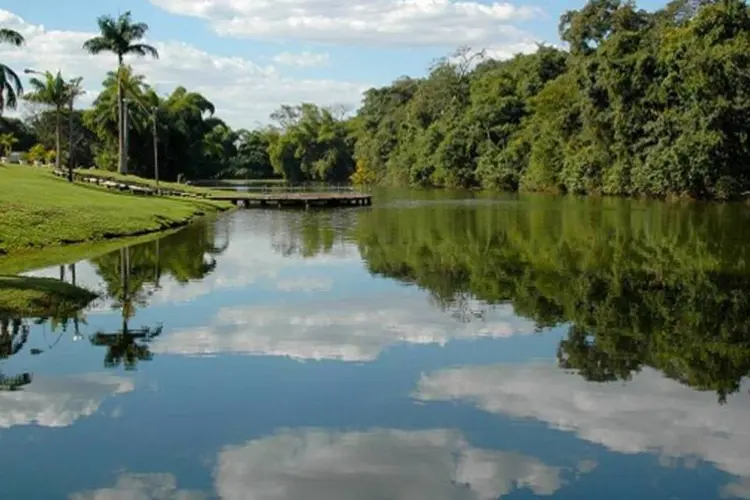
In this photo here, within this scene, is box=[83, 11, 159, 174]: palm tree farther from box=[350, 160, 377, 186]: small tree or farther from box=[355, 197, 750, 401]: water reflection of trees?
box=[350, 160, 377, 186]: small tree

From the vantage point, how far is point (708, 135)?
59.1 m

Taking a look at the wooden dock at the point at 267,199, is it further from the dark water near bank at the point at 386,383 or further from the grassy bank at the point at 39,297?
the grassy bank at the point at 39,297

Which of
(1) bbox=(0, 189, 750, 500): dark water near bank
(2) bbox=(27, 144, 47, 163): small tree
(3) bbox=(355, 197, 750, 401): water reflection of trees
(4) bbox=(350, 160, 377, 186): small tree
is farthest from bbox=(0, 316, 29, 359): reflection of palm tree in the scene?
(4) bbox=(350, 160, 377, 186): small tree

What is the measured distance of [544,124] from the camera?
85.1m

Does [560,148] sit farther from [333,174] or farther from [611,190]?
[333,174]

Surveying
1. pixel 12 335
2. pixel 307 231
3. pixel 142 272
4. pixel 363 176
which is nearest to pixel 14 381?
pixel 12 335

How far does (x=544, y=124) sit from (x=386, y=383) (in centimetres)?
7459

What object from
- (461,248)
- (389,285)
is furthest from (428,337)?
(461,248)

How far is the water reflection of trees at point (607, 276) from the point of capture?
15.7m

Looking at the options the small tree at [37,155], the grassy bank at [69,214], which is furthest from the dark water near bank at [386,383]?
the small tree at [37,155]

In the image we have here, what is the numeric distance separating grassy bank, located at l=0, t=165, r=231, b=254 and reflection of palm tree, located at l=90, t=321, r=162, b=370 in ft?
43.2

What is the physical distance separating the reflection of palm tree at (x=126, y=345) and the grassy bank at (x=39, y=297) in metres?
2.49

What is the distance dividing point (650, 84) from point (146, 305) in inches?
2086

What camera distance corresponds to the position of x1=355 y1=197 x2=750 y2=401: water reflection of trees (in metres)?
15.7
